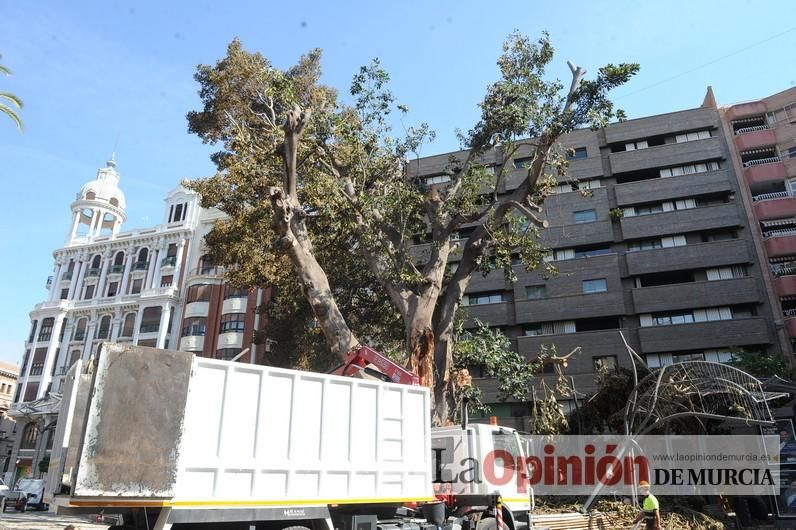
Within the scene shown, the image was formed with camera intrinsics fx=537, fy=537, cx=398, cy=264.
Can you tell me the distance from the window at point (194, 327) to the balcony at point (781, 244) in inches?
1498

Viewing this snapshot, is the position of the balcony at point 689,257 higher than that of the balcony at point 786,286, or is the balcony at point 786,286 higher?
→ the balcony at point 689,257

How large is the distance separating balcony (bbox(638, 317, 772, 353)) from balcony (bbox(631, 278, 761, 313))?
1150mm

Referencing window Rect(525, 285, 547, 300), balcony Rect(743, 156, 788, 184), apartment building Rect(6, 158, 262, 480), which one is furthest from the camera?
apartment building Rect(6, 158, 262, 480)

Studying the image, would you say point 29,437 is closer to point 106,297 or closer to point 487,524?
point 106,297

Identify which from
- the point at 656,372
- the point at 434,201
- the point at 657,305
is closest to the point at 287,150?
the point at 434,201

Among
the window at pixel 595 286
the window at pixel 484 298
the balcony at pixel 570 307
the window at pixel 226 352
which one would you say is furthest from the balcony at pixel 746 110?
the window at pixel 226 352

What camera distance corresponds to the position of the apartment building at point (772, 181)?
30.2 metres

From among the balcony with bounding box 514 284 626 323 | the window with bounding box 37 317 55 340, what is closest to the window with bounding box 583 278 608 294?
the balcony with bounding box 514 284 626 323

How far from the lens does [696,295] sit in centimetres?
3081

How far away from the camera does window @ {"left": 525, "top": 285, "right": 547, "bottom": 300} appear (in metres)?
34.2

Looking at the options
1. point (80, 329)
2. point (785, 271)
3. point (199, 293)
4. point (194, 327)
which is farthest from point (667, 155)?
point (80, 329)

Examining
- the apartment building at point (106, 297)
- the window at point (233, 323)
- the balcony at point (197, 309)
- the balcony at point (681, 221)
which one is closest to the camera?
the balcony at point (681, 221)

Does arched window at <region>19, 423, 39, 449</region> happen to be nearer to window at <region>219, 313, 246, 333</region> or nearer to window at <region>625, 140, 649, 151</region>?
window at <region>219, 313, 246, 333</region>

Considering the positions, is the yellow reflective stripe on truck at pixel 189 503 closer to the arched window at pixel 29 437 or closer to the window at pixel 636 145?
the window at pixel 636 145
